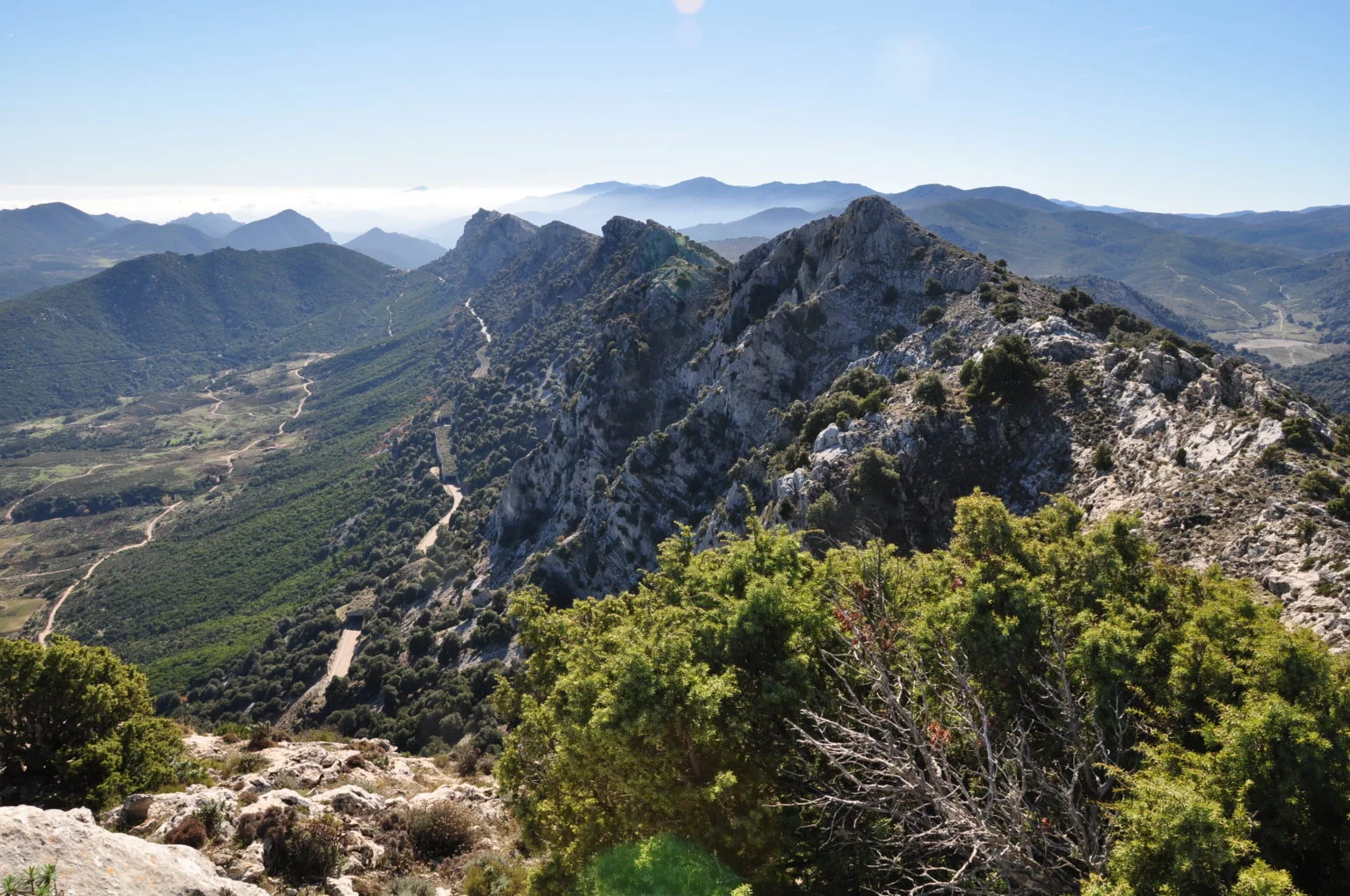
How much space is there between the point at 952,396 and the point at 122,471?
775 feet


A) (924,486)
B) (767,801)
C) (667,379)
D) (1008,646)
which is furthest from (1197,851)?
(667,379)

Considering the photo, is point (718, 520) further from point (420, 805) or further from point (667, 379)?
point (667, 379)

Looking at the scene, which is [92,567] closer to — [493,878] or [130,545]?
[130,545]

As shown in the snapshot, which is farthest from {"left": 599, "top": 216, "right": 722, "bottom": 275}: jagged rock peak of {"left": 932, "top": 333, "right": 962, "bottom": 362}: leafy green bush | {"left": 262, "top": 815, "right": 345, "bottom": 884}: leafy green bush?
{"left": 262, "top": 815, "right": 345, "bottom": 884}: leafy green bush

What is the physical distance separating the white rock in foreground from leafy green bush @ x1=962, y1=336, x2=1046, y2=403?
4458 centimetres

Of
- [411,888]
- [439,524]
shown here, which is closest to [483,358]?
[439,524]

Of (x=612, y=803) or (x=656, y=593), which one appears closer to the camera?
(x=612, y=803)

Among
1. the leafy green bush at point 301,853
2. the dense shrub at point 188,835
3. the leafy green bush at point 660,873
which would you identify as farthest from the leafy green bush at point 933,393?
the dense shrub at point 188,835

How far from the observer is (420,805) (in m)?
21.3

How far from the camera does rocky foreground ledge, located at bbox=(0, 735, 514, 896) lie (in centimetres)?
1181

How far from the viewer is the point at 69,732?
18812mm

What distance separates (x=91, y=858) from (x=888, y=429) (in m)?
42.5

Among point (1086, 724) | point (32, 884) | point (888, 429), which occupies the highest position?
point (888, 429)

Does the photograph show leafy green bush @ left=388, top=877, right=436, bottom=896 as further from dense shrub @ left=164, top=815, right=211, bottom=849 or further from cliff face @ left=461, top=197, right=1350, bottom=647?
cliff face @ left=461, top=197, right=1350, bottom=647
